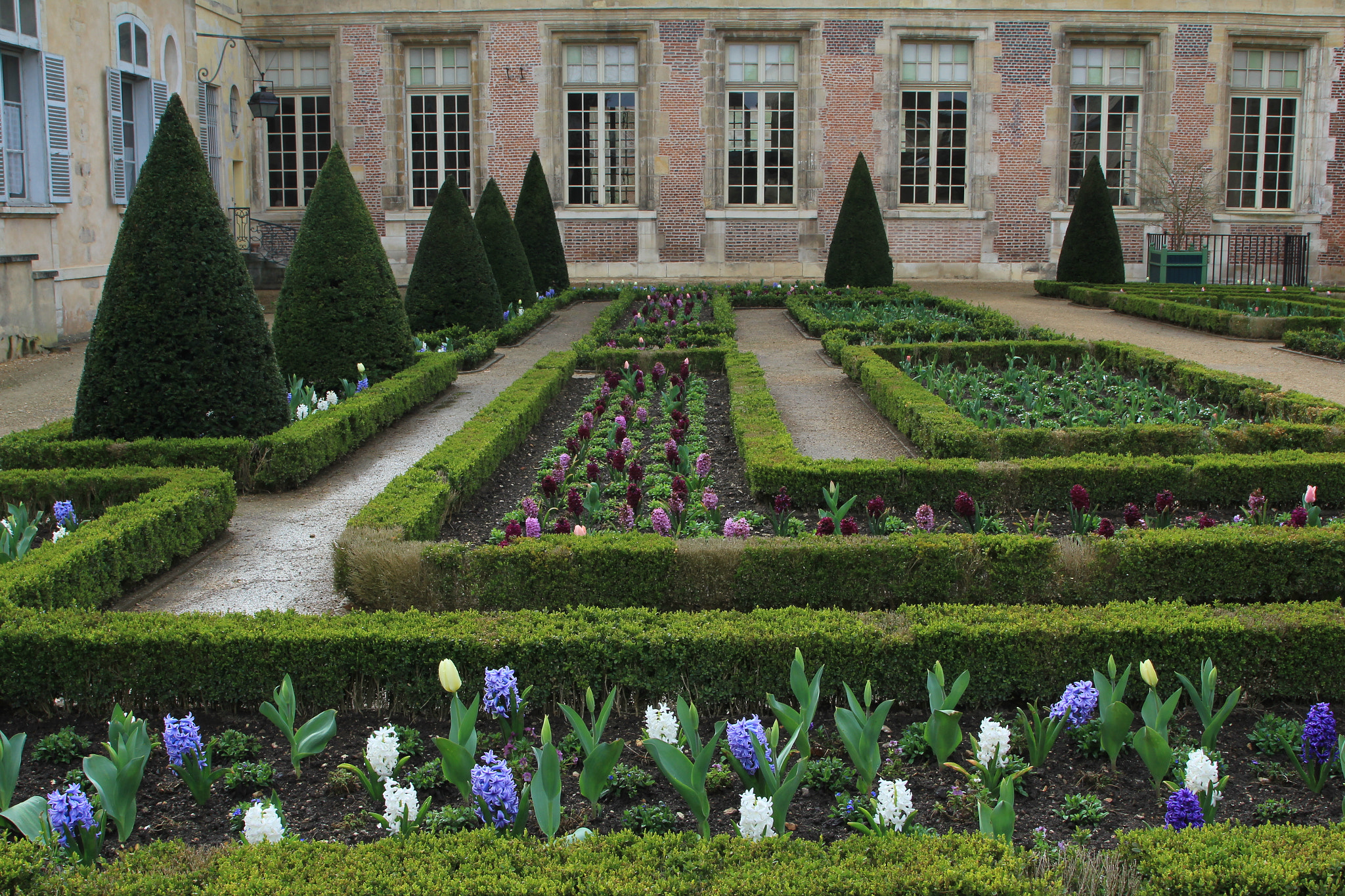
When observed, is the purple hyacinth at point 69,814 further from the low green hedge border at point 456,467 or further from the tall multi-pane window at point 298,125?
the tall multi-pane window at point 298,125

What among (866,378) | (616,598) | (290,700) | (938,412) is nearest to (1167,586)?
(616,598)

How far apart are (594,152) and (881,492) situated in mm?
15250

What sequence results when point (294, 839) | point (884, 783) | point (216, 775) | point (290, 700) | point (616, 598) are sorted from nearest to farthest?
point (294, 839) → point (884, 783) → point (216, 775) → point (290, 700) → point (616, 598)

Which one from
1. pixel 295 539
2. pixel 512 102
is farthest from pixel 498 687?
pixel 512 102

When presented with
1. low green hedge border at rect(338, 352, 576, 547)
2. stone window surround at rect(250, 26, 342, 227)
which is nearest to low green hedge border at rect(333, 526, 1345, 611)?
low green hedge border at rect(338, 352, 576, 547)

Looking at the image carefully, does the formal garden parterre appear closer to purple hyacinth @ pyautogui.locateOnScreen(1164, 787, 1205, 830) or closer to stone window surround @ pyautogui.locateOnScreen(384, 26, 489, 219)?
purple hyacinth @ pyautogui.locateOnScreen(1164, 787, 1205, 830)

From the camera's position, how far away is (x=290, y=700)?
3.04m

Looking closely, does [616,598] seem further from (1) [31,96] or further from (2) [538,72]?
(2) [538,72]

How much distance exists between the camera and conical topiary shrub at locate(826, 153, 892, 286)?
618 inches

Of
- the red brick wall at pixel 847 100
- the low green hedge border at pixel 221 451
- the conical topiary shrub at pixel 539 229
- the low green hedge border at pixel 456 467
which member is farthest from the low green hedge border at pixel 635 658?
the red brick wall at pixel 847 100

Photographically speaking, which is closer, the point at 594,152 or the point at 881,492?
the point at 881,492

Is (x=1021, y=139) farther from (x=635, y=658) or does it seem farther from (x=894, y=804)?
(x=894, y=804)

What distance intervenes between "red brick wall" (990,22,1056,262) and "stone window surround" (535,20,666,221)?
18.5 ft

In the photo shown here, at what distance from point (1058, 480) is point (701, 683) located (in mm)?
2731
